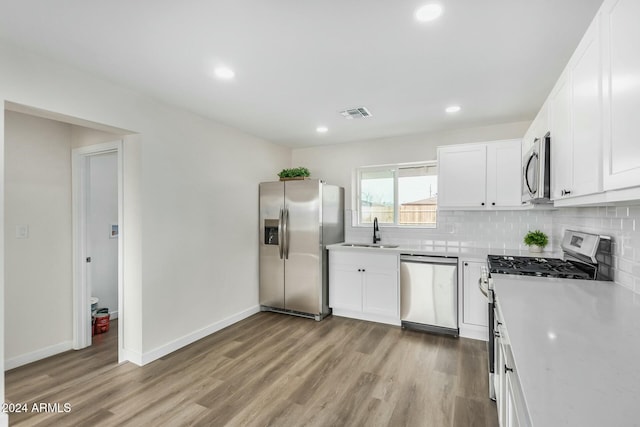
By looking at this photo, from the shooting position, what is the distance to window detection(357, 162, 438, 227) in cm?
426

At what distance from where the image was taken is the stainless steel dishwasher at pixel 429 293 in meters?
3.46

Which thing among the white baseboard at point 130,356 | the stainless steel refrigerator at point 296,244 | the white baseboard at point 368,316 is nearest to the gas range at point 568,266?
the white baseboard at point 368,316

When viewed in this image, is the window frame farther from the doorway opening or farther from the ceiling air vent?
the doorway opening

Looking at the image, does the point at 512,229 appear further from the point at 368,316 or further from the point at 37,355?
the point at 37,355

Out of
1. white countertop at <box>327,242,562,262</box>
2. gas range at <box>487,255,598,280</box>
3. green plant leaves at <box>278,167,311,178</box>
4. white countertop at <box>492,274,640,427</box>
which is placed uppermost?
green plant leaves at <box>278,167,311,178</box>

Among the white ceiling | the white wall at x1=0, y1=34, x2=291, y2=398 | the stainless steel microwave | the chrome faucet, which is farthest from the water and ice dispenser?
the stainless steel microwave

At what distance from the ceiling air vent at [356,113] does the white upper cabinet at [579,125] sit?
168cm

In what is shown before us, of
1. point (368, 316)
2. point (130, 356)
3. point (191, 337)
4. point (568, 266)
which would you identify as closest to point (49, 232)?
point (130, 356)

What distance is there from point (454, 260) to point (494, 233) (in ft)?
2.57

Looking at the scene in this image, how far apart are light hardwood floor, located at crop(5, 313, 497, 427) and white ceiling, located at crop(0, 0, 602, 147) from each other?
7.99 feet

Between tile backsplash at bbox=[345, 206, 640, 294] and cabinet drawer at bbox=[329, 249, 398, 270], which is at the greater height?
tile backsplash at bbox=[345, 206, 640, 294]

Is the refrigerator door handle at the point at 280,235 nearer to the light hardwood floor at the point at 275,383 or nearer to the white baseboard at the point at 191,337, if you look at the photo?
the white baseboard at the point at 191,337

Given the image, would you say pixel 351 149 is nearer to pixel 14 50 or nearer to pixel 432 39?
pixel 432 39

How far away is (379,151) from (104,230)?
3.83 m
